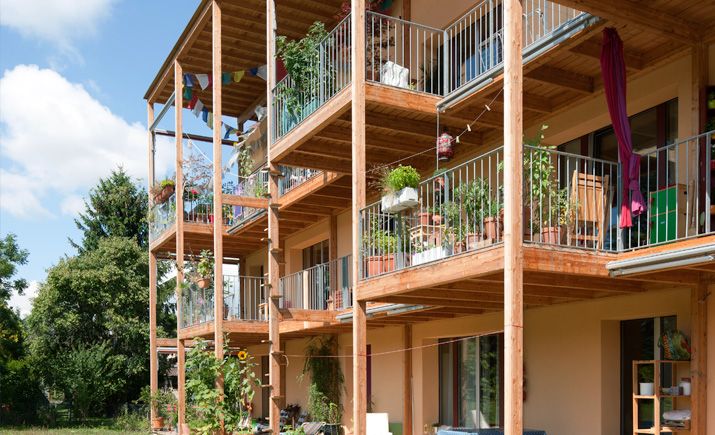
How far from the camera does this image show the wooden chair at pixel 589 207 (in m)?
8.27

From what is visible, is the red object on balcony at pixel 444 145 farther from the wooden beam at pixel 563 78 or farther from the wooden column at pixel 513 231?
the wooden column at pixel 513 231

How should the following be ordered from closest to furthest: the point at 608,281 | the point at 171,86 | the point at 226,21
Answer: the point at 608,281 → the point at 226,21 → the point at 171,86

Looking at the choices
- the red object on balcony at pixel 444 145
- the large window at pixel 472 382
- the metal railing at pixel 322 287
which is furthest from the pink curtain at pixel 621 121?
the metal railing at pixel 322 287

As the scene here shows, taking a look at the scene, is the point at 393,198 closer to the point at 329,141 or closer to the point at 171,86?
the point at 329,141

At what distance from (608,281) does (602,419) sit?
2.23 m

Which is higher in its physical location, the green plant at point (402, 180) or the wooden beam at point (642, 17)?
the wooden beam at point (642, 17)

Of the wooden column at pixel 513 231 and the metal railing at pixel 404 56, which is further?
the metal railing at pixel 404 56

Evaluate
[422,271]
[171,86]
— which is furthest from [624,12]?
[171,86]

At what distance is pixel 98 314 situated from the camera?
28.6 meters

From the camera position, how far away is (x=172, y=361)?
32.3 metres

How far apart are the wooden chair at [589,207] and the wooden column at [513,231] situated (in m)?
1.23

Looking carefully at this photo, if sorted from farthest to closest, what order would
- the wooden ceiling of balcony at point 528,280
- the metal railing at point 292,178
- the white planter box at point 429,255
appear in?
the metal railing at point 292,178, the white planter box at point 429,255, the wooden ceiling of balcony at point 528,280

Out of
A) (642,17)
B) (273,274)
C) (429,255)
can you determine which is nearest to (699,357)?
(429,255)

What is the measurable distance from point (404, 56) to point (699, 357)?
24.4 feet
